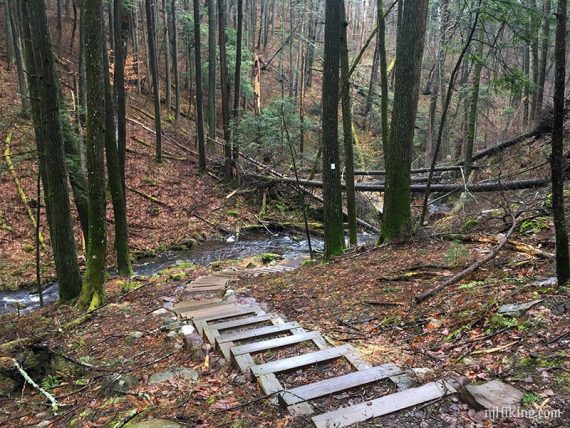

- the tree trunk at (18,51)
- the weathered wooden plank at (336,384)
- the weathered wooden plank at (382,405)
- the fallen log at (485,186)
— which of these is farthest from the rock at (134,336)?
the tree trunk at (18,51)

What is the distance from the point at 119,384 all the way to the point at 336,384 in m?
2.28

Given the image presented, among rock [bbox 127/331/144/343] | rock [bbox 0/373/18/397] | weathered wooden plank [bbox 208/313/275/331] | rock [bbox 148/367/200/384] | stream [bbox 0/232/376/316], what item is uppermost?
weathered wooden plank [bbox 208/313/275/331]

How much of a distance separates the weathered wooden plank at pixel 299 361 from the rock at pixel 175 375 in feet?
2.55

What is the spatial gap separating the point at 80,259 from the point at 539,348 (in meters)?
11.8

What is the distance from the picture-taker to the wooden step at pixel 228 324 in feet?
17.1

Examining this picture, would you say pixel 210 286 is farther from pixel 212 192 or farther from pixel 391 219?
pixel 212 192

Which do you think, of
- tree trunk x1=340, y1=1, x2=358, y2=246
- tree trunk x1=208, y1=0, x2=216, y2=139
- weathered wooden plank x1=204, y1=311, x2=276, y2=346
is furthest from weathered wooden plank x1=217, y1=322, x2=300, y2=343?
tree trunk x1=208, y1=0, x2=216, y2=139

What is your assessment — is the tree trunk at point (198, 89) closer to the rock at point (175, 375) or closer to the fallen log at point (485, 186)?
the fallen log at point (485, 186)

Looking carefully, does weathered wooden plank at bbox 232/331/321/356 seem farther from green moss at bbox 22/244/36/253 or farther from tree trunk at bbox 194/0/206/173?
tree trunk at bbox 194/0/206/173

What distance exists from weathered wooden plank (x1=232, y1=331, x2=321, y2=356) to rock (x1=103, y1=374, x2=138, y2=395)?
1.07 metres

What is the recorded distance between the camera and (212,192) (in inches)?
744

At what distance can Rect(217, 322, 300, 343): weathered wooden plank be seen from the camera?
496 cm

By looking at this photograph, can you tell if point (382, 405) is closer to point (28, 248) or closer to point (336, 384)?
point (336, 384)

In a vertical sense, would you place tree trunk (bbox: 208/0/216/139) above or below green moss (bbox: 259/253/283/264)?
above
